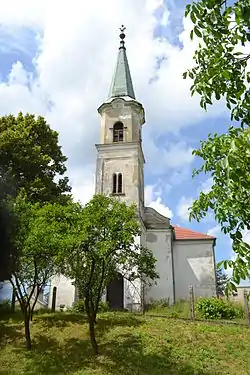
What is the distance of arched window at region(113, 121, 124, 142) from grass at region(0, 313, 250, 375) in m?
14.9

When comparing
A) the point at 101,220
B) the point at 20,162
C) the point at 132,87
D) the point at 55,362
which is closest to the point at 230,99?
the point at 101,220

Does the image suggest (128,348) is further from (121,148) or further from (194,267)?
(121,148)

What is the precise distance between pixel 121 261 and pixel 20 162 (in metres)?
9.97

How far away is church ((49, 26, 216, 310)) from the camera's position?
26391 mm

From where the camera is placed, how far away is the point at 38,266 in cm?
1622

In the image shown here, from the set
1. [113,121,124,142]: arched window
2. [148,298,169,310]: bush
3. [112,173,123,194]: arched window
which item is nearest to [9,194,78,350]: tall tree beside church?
[148,298,169,310]: bush

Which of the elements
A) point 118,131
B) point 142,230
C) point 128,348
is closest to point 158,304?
point 142,230

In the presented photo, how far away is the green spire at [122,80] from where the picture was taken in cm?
3247

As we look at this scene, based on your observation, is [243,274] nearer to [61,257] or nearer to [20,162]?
[61,257]

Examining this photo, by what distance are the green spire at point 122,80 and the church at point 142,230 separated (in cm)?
99

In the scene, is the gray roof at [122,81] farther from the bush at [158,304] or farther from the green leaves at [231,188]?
the green leaves at [231,188]

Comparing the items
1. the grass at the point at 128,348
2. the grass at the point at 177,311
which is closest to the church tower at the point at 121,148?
the grass at the point at 177,311

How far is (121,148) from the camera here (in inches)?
1149

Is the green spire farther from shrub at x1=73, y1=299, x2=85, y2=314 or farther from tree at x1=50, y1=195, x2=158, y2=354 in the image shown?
tree at x1=50, y1=195, x2=158, y2=354
